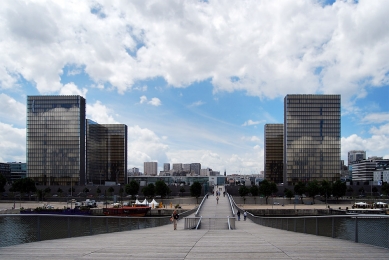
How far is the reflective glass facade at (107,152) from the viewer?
154250 mm

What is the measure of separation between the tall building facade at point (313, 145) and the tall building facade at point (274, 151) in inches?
1098

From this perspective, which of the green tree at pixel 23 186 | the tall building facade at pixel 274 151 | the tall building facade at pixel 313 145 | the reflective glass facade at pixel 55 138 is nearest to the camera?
the green tree at pixel 23 186

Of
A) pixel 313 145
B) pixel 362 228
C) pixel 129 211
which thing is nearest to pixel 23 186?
pixel 129 211

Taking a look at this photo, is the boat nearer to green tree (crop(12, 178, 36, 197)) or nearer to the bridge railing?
green tree (crop(12, 178, 36, 197))

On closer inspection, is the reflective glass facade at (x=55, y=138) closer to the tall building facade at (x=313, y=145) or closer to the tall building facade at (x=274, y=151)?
the tall building facade at (x=313, y=145)

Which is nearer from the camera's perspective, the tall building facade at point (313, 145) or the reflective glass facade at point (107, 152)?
the tall building facade at point (313, 145)

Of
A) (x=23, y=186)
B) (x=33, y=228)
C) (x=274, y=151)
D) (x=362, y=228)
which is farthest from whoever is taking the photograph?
(x=274, y=151)

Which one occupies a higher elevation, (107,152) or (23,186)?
(107,152)

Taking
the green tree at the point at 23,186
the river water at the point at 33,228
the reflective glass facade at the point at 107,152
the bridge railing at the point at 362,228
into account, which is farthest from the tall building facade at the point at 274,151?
the river water at the point at 33,228

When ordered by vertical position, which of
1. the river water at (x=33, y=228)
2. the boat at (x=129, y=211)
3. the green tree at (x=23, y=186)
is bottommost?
the boat at (x=129, y=211)

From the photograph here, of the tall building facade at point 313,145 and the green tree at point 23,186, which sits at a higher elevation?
the tall building facade at point 313,145

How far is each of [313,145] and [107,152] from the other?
88.1 meters

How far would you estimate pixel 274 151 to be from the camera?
154875mm

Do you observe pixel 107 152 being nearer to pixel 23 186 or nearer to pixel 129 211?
pixel 23 186
